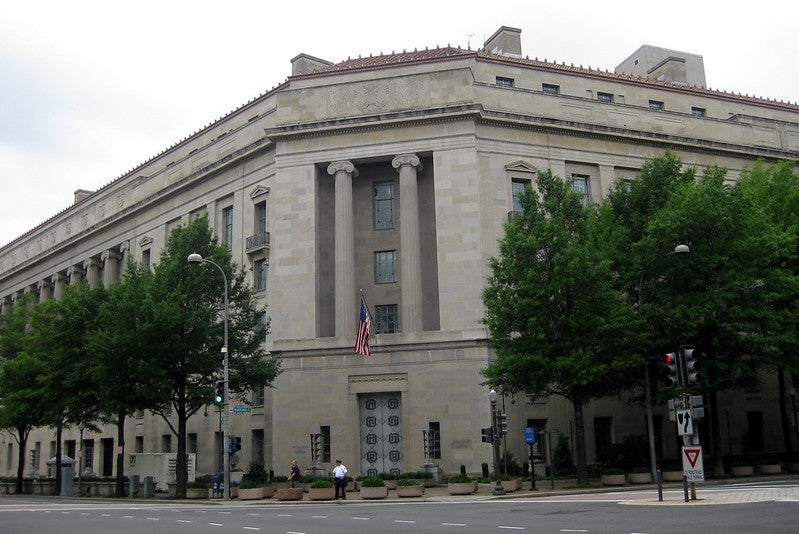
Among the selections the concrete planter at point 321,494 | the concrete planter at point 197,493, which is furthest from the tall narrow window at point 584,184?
the concrete planter at point 197,493

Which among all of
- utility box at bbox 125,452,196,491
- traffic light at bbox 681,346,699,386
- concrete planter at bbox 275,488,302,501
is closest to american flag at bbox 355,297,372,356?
concrete planter at bbox 275,488,302,501

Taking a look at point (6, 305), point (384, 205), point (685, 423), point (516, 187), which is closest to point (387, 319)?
point (384, 205)

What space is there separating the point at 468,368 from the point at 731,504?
20.8 m

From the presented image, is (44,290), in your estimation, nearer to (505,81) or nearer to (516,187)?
(505,81)

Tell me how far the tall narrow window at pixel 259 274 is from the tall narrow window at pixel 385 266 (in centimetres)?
740

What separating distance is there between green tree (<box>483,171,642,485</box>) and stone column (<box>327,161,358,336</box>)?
9231 millimetres

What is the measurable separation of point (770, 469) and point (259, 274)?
30170 millimetres

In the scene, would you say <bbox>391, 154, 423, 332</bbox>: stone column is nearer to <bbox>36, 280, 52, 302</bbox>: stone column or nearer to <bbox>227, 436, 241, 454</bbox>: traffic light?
<bbox>227, 436, 241, 454</bbox>: traffic light

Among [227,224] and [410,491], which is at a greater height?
[227,224]

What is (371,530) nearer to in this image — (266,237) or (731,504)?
(731,504)

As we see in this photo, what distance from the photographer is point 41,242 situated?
83.3 meters

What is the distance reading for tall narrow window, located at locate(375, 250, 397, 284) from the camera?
48.2 m

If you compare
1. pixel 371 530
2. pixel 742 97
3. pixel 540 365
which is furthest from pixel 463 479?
pixel 742 97

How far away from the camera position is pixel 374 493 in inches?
1463
